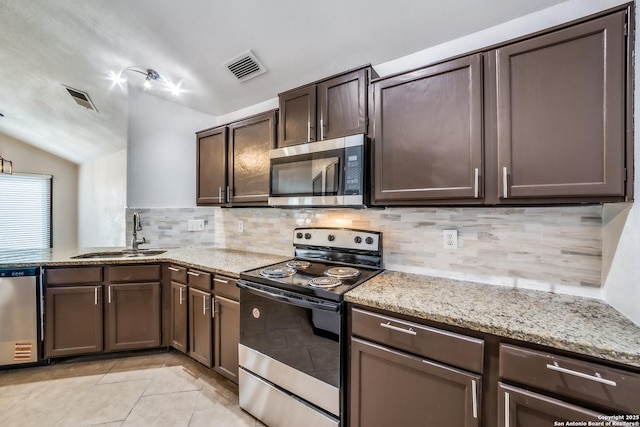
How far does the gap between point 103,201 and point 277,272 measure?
4.59 m

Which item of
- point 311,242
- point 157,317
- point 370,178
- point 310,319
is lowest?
point 157,317

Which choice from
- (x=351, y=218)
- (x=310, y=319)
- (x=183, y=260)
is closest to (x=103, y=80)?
(x=183, y=260)

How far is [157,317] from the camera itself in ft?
7.73

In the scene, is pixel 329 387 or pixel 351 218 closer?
pixel 329 387

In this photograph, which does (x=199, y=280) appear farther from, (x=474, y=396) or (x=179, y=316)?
(x=474, y=396)

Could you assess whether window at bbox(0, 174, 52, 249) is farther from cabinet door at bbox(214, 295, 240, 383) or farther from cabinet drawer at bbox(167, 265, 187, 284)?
cabinet door at bbox(214, 295, 240, 383)

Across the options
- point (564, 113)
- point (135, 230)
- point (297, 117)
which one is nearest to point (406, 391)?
point (564, 113)

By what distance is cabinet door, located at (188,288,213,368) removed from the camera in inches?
80.7

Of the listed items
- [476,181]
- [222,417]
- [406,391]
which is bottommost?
[222,417]

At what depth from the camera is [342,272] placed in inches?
70.3

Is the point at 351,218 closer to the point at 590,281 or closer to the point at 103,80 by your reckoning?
the point at 590,281

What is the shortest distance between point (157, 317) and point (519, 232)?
2.84 metres

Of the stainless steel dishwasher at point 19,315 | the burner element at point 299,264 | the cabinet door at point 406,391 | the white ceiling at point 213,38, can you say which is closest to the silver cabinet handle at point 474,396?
the cabinet door at point 406,391

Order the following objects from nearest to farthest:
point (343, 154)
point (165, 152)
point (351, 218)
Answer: point (343, 154) → point (351, 218) → point (165, 152)
